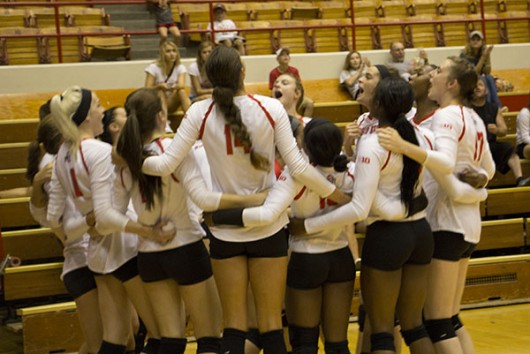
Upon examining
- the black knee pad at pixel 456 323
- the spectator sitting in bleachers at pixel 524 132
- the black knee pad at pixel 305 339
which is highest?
the spectator sitting in bleachers at pixel 524 132

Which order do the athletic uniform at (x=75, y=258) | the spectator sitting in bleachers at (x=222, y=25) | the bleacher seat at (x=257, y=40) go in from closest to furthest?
the athletic uniform at (x=75, y=258), the spectator sitting in bleachers at (x=222, y=25), the bleacher seat at (x=257, y=40)

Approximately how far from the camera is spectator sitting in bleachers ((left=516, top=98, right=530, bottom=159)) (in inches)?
336

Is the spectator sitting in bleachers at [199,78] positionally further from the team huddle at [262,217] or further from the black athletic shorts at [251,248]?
the black athletic shorts at [251,248]

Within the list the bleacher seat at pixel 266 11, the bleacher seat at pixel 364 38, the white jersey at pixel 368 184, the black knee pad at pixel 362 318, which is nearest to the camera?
the white jersey at pixel 368 184

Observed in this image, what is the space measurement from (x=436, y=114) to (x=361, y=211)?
29.4 inches

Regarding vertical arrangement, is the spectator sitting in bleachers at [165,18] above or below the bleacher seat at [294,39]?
above

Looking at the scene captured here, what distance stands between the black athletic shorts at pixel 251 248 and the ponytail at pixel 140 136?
361 mm

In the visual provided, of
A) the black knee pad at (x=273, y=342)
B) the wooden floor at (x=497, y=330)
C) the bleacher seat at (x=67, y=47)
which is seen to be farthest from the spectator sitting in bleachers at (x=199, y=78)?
the black knee pad at (x=273, y=342)

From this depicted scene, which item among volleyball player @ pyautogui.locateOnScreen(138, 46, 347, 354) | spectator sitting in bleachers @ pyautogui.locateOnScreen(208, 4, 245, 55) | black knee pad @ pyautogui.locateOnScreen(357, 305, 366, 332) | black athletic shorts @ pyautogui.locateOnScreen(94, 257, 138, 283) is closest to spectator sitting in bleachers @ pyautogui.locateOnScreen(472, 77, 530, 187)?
spectator sitting in bleachers @ pyautogui.locateOnScreen(208, 4, 245, 55)

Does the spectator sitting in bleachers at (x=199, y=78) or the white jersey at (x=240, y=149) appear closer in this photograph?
the white jersey at (x=240, y=149)

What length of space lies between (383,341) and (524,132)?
5149 millimetres

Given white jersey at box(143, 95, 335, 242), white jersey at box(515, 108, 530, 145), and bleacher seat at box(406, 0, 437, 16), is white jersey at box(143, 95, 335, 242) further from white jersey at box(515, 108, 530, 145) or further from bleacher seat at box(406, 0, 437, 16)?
bleacher seat at box(406, 0, 437, 16)

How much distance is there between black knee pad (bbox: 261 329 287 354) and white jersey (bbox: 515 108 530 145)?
540cm

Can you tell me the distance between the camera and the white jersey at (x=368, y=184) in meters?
3.88
